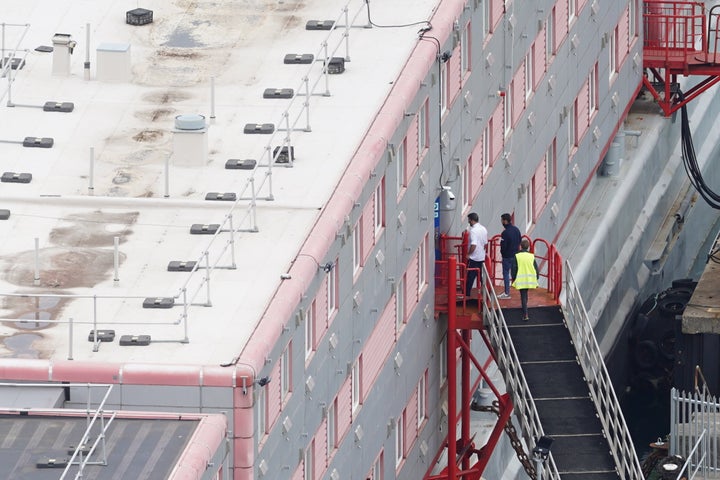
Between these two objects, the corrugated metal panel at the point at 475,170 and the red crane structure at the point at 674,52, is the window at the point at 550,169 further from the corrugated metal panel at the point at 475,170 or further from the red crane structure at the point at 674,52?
the red crane structure at the point at 674,52

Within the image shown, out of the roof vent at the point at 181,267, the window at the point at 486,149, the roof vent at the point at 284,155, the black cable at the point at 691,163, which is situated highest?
the roof vent at the point at 284,155

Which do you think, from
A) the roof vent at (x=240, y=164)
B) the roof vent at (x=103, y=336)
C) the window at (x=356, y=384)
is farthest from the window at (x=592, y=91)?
the roof vent at (x=103, y=336)

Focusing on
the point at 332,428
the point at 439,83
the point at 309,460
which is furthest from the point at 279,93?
the point at 309,460

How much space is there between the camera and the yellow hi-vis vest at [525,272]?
71.8m

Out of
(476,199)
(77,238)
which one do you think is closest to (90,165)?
(77,238)

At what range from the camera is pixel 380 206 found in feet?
225

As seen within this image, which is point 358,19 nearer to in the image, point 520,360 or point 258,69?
point 258,69

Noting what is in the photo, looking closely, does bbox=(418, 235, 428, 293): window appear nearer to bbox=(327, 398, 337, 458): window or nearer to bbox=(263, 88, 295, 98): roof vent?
bbox=(263, 88, 295, 98): roof vent

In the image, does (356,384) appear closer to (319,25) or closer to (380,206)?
(380,206)

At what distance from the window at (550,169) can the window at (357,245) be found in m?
16.0

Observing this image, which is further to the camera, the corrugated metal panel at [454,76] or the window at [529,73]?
the window at [529,73]

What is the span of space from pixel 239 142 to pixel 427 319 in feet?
21.9

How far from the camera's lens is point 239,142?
69125mm

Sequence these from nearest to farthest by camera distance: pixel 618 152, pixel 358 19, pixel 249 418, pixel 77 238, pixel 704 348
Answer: pixel 249 418, pixel 77 238, pixel 358 19, pixel 704 348, pixel 618 152
